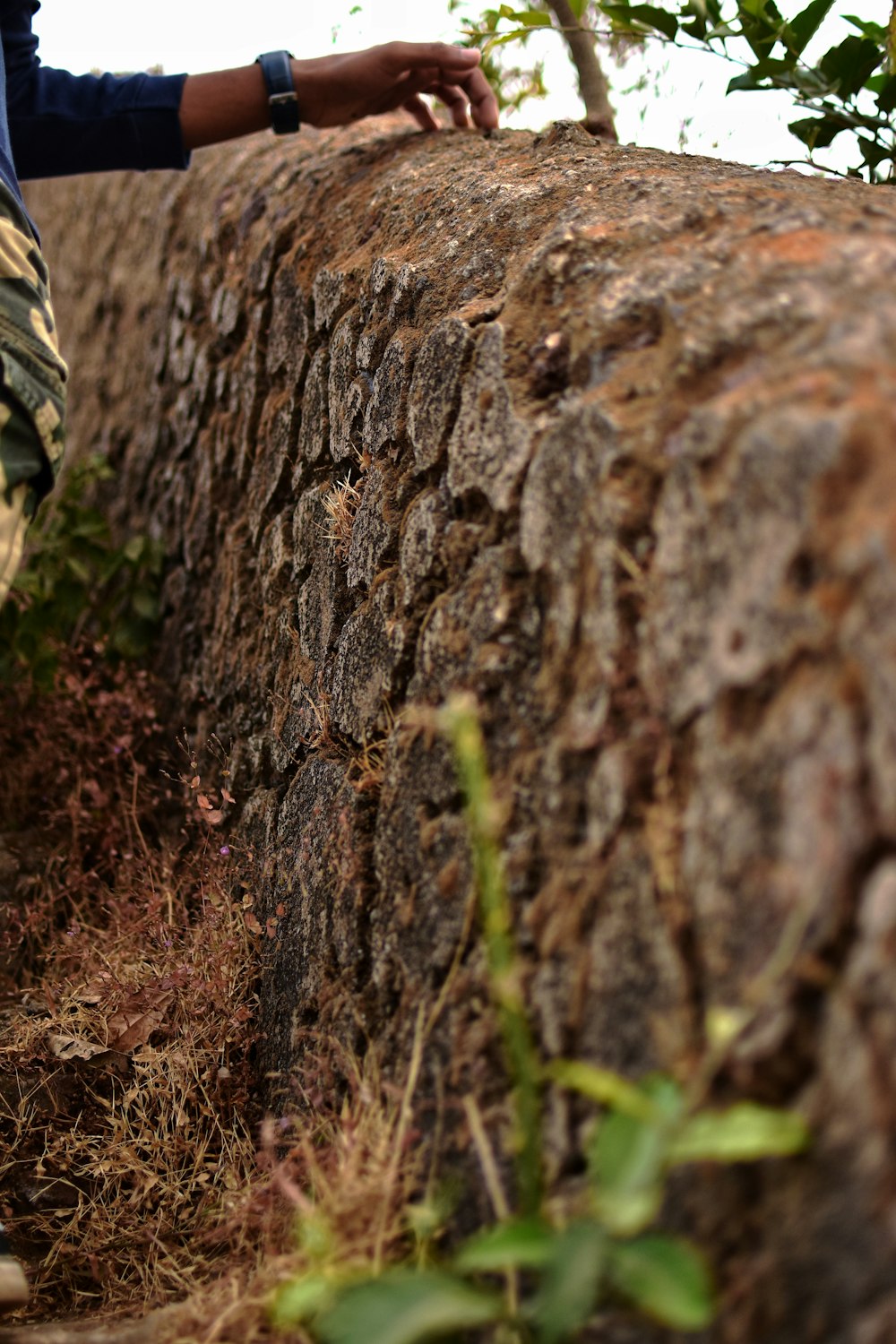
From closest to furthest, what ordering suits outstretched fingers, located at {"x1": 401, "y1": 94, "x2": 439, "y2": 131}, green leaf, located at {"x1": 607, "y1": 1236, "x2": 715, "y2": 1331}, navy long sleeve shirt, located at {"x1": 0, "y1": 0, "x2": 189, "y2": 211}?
green leaf, located at {"x1": 607, "y1": 1236, "x2": 715, "y2": 1331} < navy long sleeve shirt, located at {"x1": 0, "y1": 0, "x2": 189, "y2": 211} < outstretched fingers, located at {"x1": 401, "y1": 94, "x2": 439, "y2": 131}

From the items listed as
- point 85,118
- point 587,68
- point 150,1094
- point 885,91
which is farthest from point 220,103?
point 150,1094

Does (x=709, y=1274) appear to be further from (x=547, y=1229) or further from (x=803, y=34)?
(x=803, y=34)

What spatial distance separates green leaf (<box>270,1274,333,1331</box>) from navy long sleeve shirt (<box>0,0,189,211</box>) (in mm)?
2275

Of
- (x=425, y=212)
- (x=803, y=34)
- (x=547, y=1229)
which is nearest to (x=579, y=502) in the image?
(x=547, y=1229)

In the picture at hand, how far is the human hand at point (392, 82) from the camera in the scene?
8.52ft

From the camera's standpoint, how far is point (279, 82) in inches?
103

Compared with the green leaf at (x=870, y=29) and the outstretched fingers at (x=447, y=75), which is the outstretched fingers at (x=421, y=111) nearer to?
the outstretched fingers at (x=447, y=75)

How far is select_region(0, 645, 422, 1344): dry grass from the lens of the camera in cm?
135

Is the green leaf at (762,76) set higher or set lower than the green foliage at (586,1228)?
higher

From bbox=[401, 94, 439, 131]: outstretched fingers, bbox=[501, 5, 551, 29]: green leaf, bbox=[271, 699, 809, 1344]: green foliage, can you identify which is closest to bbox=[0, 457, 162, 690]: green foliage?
bbox=[401, 94, 439, 131]: outstretched fingers

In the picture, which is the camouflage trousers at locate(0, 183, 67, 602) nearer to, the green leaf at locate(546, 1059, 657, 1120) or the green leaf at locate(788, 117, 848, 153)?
the green leaf at locate(546, 1059, 657, 1120)

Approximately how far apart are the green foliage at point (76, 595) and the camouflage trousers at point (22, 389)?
1267mm

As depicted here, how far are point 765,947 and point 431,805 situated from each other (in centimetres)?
64

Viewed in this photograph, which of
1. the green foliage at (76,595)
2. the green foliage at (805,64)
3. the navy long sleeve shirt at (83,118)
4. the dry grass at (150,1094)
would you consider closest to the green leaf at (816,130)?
the green foliage at (805,64)
